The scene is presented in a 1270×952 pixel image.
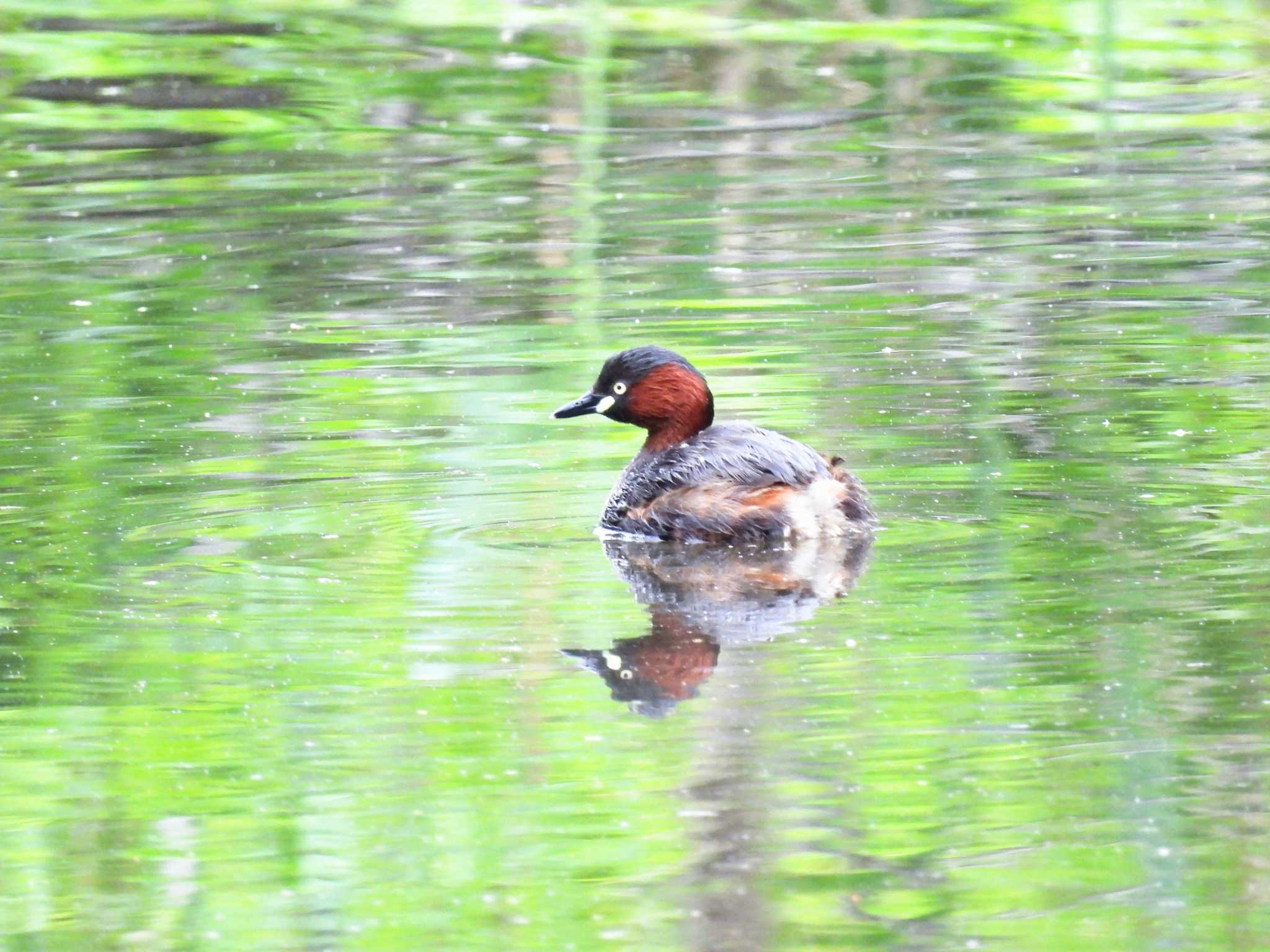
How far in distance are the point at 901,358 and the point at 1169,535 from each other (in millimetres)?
2903

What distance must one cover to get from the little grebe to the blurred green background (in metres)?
0.24

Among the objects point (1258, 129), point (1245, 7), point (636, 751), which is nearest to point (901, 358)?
point (636, 751)

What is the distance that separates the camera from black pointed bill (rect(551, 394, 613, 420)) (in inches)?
353

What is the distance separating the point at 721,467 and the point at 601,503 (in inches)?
24.9

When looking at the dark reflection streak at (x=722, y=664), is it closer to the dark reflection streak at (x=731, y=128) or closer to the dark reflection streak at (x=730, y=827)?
the dark reflection streak at (x=730, y=827)

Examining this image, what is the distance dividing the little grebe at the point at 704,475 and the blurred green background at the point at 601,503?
244 mm

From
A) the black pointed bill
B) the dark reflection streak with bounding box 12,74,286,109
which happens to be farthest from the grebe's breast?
the dark reflection streak with bounding box 12,74,286,109

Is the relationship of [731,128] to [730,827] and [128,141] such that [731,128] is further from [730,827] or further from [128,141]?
[730,827]

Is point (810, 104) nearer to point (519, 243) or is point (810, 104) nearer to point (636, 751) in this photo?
point (519, 243)

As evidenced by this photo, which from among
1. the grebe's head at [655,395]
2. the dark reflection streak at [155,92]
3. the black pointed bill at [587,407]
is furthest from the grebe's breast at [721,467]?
the dark reflection streak at [155,92]

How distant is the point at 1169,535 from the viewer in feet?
25.1

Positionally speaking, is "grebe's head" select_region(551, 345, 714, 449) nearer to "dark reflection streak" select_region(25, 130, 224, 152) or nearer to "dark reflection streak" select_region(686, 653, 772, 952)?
"dark reflection streak" select_region(686, 653, 772, 952)

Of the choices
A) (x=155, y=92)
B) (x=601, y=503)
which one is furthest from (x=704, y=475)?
(x=155, y=92)

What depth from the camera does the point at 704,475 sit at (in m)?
8.32
